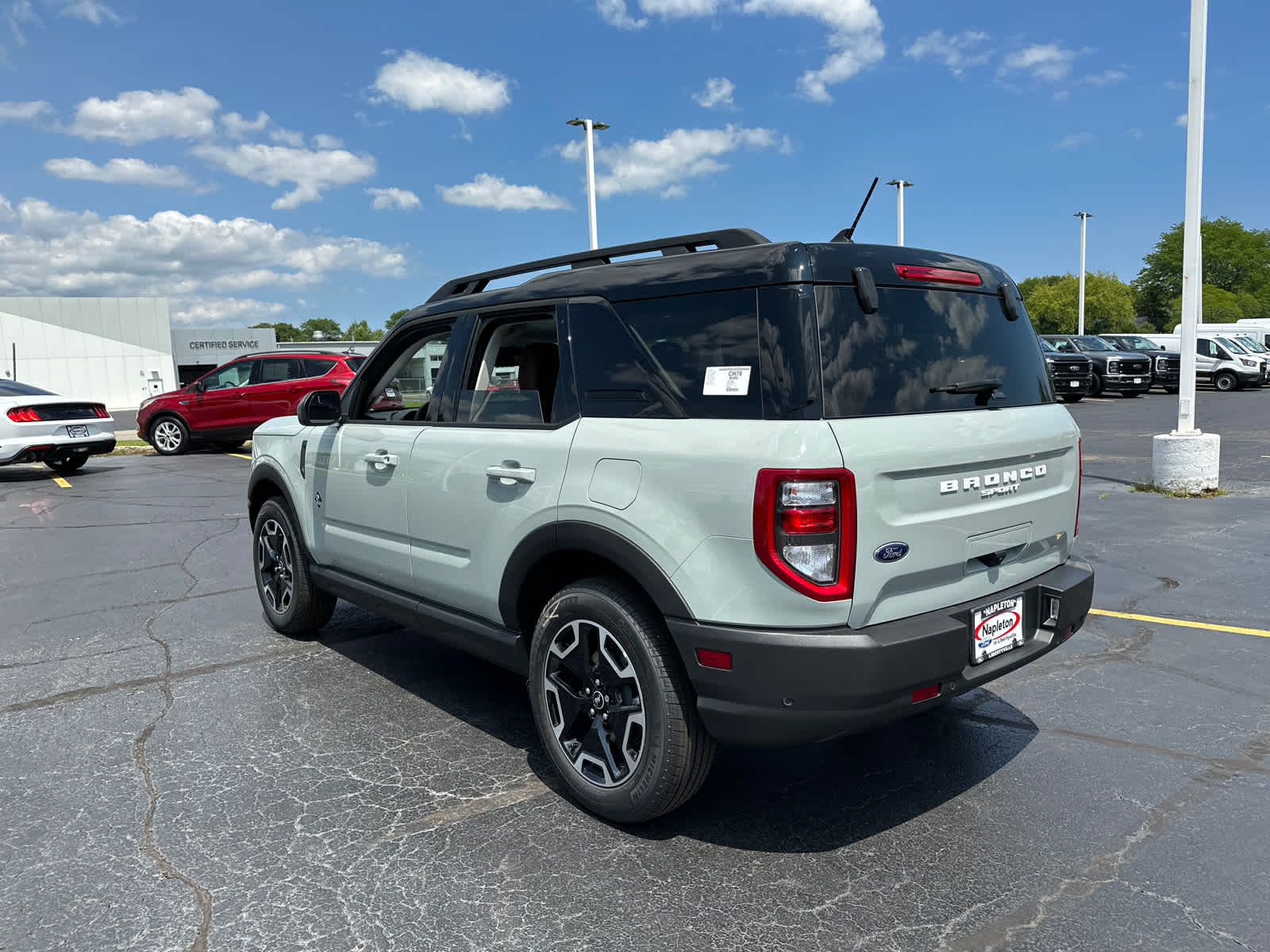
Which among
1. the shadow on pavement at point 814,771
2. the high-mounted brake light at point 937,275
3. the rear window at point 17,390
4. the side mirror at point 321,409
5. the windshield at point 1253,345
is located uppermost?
the windshield at point 1253,345

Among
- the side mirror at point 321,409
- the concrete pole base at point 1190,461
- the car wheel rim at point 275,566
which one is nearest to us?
the side mirror at point 321,409

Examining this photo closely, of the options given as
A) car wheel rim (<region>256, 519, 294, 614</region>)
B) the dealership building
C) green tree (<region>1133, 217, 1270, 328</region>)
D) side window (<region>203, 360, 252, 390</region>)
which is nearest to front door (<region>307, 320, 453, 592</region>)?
car wheel rim (<region>256, 519, 294, 614</region>)

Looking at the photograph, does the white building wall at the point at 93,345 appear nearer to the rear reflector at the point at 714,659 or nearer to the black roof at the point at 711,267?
the black roof at the point at 711,267

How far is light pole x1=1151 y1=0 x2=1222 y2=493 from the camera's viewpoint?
9.47 metres

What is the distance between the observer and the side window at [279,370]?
56.2 ft

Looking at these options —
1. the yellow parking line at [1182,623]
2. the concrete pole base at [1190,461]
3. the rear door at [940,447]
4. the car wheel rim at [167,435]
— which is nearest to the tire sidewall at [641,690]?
the rear door at [940,447]

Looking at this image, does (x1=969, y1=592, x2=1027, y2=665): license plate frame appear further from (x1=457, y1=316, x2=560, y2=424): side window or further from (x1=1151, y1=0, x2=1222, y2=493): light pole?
(x1=1151, y1=0, x2=1222, y2=493): light pole

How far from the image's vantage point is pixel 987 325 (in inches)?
134

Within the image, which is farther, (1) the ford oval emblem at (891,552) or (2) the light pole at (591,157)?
(2) the light pole at (591,157)

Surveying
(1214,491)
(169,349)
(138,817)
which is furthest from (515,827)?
(169,349)

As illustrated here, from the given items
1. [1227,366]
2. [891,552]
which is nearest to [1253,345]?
[1227,366]

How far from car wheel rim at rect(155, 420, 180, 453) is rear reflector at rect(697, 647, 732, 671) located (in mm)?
17369

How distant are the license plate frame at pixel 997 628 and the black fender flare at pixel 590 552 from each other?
95cm

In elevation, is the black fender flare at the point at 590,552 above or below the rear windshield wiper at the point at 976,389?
below
